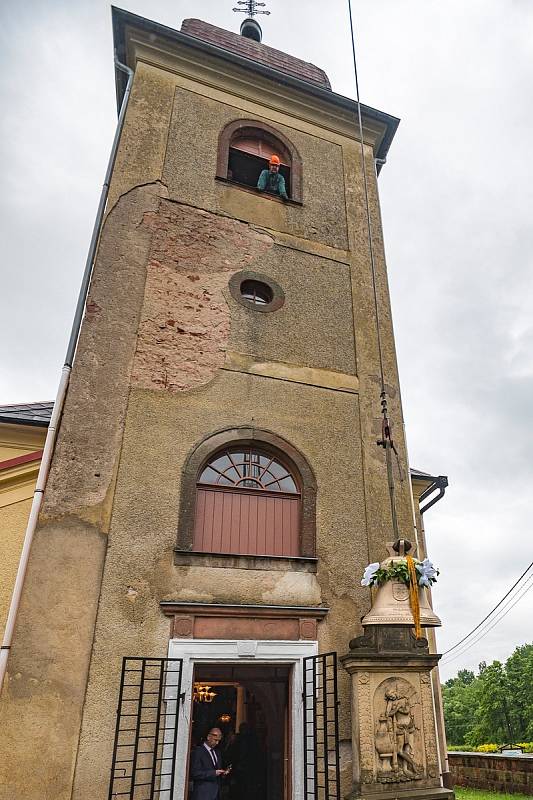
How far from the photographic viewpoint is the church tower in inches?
239

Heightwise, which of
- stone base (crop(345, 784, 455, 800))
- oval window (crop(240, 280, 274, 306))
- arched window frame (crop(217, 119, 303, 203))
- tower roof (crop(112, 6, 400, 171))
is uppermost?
tower roof (crop(112, 6, 400, 171))

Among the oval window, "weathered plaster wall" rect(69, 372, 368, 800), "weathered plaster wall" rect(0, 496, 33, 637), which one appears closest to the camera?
"weathered plaster wall" rect(69, 372, 368, 800)

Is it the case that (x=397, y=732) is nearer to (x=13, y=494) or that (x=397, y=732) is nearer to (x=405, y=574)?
(x=405, y=574)

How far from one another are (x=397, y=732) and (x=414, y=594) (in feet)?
4.92

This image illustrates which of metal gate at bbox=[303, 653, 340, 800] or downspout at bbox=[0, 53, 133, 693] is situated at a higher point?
downspout at bbox=[0, 53, 133, 693]

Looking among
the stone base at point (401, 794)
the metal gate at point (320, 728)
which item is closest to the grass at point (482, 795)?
the stone base at point (401, 794)

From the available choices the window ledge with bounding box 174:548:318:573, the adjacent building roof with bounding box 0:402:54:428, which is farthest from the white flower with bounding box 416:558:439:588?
the adjacent building roof with bounding box 0:402:54:428

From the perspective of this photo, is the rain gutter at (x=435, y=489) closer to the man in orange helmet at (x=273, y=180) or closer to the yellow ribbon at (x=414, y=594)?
→ the yellow ribbon at (x=414, y=594)

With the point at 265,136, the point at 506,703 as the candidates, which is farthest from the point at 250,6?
the point at 506,703

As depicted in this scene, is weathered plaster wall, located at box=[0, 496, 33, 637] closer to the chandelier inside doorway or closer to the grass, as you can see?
the chandelier inside doorway

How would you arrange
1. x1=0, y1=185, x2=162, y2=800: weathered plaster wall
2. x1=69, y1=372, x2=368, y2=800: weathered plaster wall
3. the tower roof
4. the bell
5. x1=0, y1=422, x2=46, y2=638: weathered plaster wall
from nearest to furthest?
x1=0, y1=185, x2=162, y2=800: weathered plaster wall < x1=69, y1=372, x2=368, y2=800: weathered plaster wall < x1=0, y1=422, x2=46, y2=638: weathered plaster wall < the tower roof < the bell

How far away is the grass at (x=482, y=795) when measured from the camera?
1136cm

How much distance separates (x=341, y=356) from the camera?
9.38 m

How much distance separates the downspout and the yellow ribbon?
449 cm
